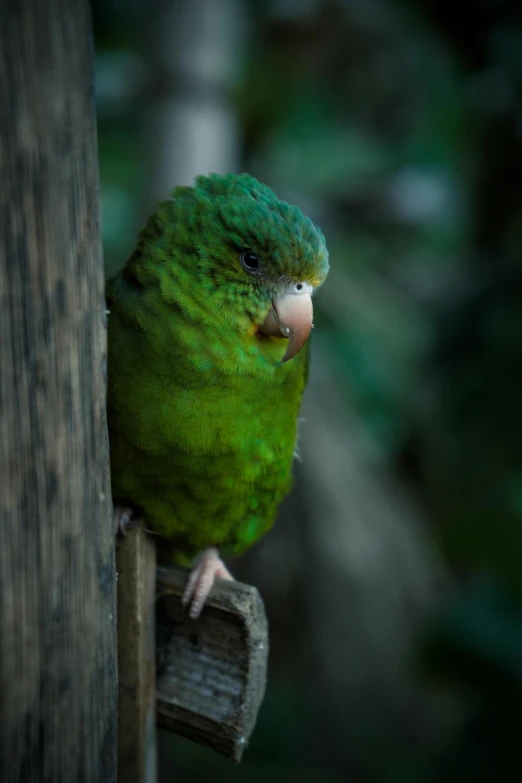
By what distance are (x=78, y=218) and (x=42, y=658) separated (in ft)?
1.98

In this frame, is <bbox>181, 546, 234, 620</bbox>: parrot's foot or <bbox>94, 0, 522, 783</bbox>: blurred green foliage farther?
<bbox>94, 0, 522, 783</bbox>: blurred green foliage

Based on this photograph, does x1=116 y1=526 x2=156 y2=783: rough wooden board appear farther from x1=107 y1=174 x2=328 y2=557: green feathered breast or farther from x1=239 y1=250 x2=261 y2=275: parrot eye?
x1=239 y1=250 x2=261 y2=275: parrot eye

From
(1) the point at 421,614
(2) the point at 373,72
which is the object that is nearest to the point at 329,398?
(1) the point at 421,614

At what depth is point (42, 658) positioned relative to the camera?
979 mm

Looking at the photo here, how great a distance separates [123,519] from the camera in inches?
63.1

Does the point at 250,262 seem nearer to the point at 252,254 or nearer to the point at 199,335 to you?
the point at 252,254

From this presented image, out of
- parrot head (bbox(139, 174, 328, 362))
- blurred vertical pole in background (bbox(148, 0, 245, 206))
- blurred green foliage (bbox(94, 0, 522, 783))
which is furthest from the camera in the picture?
blurred vertical pole in background (bbox(148, 0, 245, 206))

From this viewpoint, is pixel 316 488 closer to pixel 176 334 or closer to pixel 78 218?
pixel 176 334

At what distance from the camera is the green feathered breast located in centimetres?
151

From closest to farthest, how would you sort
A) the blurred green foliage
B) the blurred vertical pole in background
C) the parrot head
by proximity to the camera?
the parrot head
the blurred green foliage
the blurred vertical pole in background

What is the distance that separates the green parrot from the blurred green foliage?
1858 mm

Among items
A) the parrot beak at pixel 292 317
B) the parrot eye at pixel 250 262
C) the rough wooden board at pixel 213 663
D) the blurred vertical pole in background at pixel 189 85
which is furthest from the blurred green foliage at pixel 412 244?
the parrot eye at pixel 250 262

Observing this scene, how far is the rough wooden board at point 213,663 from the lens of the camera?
135 cm

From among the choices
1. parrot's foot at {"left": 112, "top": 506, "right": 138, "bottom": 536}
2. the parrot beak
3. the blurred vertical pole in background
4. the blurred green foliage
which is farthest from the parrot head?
the blurred vertical pole in background
